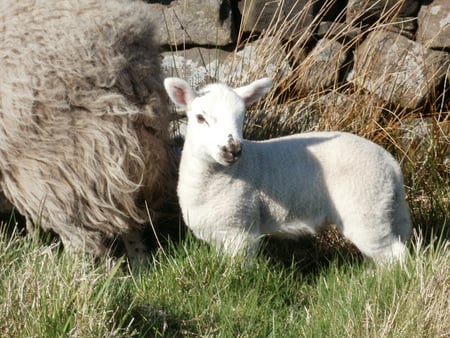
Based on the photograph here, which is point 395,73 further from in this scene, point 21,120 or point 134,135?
point 21,120

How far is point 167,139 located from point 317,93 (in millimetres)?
1329

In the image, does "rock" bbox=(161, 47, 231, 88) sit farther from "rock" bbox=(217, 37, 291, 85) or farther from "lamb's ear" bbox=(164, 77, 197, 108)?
"lamb's ear" bbox=(164, 77, 197, 108)

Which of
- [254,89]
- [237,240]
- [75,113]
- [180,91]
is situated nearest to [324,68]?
[254,89]

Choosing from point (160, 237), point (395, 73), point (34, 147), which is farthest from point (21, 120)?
point (395, 73)

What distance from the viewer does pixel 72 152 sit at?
420 cm

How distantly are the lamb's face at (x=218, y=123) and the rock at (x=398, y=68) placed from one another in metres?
1.78

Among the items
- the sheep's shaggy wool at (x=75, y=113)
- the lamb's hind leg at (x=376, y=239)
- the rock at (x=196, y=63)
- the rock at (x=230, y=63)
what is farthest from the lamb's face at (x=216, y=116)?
the rock at (x=196, y=63)

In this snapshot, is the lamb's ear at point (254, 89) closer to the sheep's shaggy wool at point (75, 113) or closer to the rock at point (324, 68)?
the sheep's shaggy wool at point (75, 113)

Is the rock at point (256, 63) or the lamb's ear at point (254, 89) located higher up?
the lamb's ear at point (254, 89)

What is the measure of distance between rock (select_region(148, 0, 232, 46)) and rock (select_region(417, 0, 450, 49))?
52.0 inches

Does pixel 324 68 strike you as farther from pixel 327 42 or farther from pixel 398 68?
pixel 398 68

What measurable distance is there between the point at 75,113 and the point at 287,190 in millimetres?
1085

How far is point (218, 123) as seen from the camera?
3.88 meters

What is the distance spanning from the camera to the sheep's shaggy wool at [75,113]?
4.16 m
